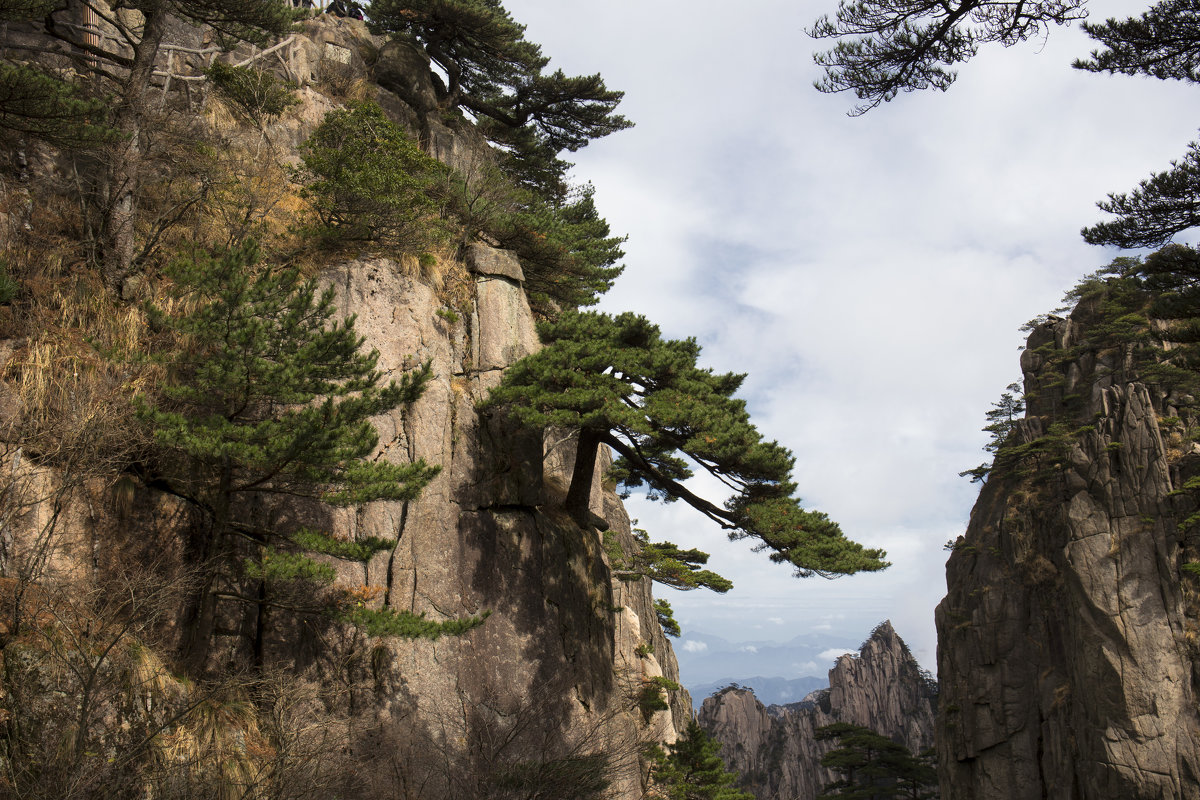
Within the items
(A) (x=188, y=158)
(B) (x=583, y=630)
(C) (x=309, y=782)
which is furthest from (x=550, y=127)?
(C) (x=309, y=782)

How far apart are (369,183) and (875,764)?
150 feet

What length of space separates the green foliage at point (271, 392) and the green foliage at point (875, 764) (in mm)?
43527

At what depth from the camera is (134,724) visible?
24.3ft

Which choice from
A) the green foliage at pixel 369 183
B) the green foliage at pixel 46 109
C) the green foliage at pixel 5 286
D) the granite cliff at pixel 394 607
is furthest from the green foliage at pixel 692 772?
the green foliage at pixel 46 109

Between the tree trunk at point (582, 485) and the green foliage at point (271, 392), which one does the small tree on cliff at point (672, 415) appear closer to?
the tree trunk at point (582, 485)

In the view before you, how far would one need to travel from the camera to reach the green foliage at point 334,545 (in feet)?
29.3

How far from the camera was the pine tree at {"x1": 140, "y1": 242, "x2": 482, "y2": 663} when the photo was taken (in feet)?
27.3

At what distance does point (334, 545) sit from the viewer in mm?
9133

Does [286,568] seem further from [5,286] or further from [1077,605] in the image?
[1077,605]

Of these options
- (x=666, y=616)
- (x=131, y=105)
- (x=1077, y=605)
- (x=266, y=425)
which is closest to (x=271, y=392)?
(x=266, y=425)

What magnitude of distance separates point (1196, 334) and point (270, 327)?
12.9m

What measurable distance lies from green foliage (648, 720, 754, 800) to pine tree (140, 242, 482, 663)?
1030cm

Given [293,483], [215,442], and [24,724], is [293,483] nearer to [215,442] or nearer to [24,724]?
[215,442]

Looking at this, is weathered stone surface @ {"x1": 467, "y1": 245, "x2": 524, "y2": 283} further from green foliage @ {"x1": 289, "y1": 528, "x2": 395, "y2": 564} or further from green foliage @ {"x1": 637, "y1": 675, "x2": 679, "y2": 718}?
green foliage @ {"x1": 637, "y1": 675, "x2": 679, "y2": 718}
